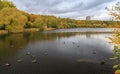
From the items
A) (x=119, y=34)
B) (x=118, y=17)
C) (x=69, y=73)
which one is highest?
(x=118, y=17)

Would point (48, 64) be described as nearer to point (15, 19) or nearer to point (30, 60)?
point (30, 60)

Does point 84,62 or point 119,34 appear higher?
point 119,34

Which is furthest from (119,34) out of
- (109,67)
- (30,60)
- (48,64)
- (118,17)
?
(30,60)

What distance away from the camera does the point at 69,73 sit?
23109 mm

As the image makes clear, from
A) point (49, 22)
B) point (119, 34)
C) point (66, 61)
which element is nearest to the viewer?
point (119, 34)

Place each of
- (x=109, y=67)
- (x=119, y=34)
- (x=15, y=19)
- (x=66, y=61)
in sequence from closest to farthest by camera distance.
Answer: (x=119, y=34)
(x=109, y=67)
(x=66, y=61)
(x=15, y=19)

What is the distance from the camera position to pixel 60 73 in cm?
2292

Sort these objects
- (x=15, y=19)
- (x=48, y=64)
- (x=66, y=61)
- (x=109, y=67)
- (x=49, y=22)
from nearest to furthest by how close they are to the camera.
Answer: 1. (x=109, y=67)
2. (x=48, y=64)
3. (x=66, y=61)
4. (x=15, y=19)
5. (x=49, y=22)

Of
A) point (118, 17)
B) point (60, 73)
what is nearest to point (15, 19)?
point (60, 73)

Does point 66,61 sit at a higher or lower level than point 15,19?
lower

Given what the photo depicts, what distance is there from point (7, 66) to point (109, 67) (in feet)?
43.0

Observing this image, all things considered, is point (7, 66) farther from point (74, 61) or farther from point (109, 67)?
point (109, 67)

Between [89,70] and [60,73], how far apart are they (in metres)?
3.66

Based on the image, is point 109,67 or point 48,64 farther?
point 48,64
